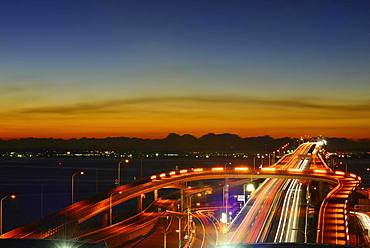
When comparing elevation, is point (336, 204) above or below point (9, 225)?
above

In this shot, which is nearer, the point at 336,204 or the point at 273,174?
the point at 336,204

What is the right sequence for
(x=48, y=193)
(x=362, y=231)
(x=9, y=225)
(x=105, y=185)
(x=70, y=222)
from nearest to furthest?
(x=362, y=231) → (x=70, y=222) → (x=9, y=225) → (x=48, y=193) → (x=105, y=185)

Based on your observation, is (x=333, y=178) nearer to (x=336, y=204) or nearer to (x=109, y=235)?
(x=336, y=204)

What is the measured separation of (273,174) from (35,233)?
3767 cm

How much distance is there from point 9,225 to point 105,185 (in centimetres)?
4569

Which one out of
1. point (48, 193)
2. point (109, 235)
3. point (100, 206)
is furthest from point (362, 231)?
point (48, 193)

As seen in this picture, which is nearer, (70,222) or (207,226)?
(70,222)

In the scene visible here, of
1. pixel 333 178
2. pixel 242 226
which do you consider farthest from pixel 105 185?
pixel 242 226

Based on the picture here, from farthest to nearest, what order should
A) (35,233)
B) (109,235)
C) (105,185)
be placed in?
1. (105,185)
2. (109,235)
3. (35,233)

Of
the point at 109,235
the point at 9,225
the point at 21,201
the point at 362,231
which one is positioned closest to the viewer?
the point at 362,231

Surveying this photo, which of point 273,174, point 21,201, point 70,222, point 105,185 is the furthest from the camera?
point 105,185

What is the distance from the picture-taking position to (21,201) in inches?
3255

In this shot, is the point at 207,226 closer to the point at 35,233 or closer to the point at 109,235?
the point at 109,235

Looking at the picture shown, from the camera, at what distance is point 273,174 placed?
66.2 metres
